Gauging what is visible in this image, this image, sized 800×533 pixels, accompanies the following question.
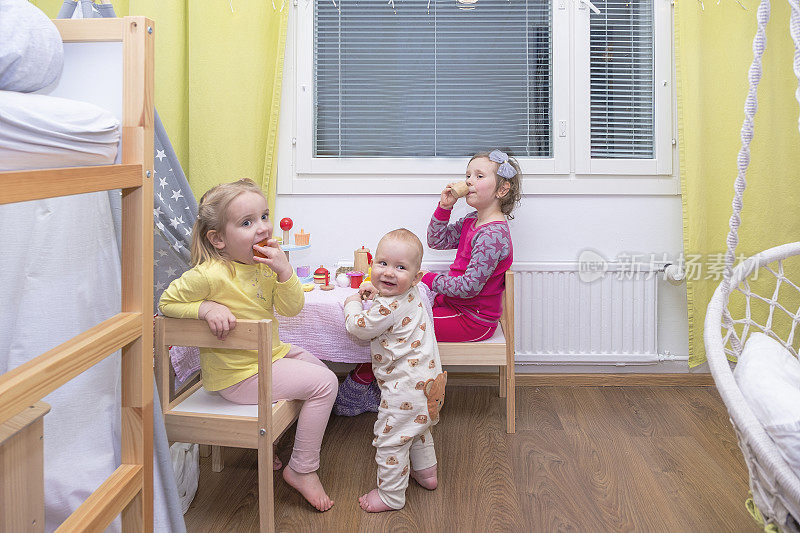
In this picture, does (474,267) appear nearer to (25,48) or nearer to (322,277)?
(322,277)

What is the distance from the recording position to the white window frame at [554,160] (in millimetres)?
2867

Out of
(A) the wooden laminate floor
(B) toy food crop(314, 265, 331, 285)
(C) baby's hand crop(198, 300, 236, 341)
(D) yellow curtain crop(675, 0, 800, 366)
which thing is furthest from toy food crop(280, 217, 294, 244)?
(D) yellow curtain crop(675, 0, 800, 366)

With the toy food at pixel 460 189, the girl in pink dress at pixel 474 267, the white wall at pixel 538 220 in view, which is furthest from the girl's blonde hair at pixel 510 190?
the white wall at pixel 538 220

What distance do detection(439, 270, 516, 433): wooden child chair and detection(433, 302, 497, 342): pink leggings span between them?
0.08ft

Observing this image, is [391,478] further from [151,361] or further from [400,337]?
[151,361]

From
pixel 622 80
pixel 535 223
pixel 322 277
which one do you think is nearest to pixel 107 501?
pixel 322 277

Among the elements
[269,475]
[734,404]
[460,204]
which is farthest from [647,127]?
[269,475]

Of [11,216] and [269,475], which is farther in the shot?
[269,475]

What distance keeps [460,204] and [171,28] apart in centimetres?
129

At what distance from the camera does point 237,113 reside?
2.73 m

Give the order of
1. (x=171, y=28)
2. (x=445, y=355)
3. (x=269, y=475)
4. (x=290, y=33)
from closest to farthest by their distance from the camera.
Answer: (x=269, y=475) < (x=445, y=355) < (x=171, y=28) < (x=290, y=33)

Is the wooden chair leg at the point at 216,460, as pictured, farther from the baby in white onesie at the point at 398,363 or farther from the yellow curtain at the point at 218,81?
the yellow curtain at the point at 218,81

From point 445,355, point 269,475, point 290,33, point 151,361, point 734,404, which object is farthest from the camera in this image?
point 290,33

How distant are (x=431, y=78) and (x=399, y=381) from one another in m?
1.44
